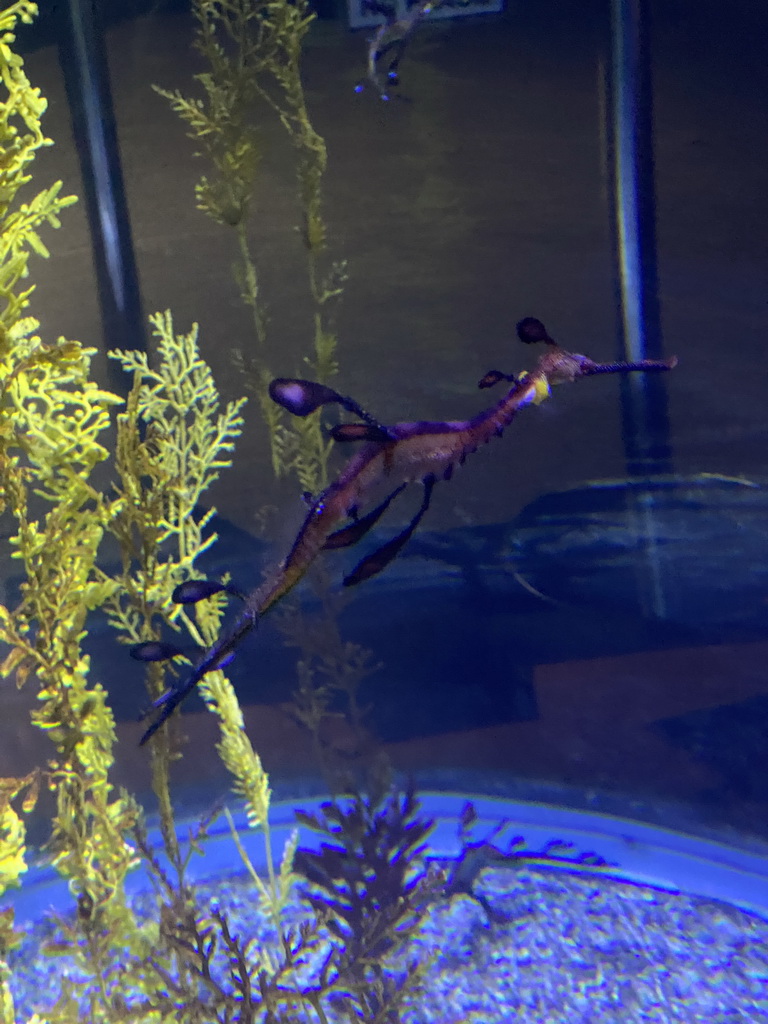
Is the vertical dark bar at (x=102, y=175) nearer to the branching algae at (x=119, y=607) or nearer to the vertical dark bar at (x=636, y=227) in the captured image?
the branching algae at (x=119, y=607)

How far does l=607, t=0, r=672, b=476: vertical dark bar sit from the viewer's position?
4.41 metres

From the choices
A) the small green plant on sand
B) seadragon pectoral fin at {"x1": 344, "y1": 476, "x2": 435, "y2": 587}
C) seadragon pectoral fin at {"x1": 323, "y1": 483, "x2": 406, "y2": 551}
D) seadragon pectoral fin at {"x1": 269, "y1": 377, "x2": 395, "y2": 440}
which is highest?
seadragon pectoral fin at {"x1": 269, "y1": 377, "x2": 395, "y2": 440}

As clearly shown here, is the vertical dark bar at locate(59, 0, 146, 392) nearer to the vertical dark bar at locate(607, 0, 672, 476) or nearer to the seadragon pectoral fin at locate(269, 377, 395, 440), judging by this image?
the vertical dark bar at locate(607, 0, 672, 476)

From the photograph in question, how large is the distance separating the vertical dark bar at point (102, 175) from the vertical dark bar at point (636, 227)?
285 cm

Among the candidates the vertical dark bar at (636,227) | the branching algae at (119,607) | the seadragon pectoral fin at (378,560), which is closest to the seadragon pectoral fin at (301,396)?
the branching algae at (119,607)

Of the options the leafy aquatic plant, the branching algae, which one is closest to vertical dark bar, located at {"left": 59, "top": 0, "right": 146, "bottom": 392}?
the leafy aquatic plant

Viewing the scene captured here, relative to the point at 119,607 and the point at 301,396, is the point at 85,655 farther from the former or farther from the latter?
the point at 301,396

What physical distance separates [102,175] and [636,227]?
3.12 meters

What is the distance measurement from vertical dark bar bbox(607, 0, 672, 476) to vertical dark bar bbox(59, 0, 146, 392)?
112 inches

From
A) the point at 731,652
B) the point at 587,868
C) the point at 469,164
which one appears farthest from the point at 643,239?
the point at 587,868

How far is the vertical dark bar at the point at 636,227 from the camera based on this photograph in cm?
441

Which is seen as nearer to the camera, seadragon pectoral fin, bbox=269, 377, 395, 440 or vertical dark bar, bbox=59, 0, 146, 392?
seadragon pectoral fin, bbox=269, 377, 395, 440

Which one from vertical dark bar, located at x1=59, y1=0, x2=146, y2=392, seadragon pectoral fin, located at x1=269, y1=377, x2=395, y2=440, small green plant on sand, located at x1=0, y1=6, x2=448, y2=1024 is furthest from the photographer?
vertical dark bar, located at x1=59, y1=0, x2=146, y2=392

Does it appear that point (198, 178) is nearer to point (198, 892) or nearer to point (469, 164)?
point (469, 164)
